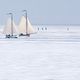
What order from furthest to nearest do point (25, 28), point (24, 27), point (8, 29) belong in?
point (24, 27) → point (25, 28) → point (8, 29)

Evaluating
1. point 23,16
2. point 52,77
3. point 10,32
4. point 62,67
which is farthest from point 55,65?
point 23,16

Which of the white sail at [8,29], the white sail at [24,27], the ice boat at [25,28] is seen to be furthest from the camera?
the white sail at [24,27]

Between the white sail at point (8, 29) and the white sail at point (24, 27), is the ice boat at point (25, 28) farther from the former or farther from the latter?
the white sail at point (8, 29)

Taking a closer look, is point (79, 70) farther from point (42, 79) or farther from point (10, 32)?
point (10, 32)

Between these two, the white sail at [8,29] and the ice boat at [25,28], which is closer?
the white sail at [8,29]

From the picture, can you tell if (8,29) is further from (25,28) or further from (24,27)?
(24,27)

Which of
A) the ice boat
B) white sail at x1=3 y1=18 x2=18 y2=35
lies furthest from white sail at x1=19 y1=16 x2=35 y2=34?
white sail at x1=3 y1=18 x2=18 y2=35

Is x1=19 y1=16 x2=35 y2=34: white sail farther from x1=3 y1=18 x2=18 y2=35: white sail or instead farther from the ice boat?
x1=3 y1=18 x2=18 y2=35: white sail

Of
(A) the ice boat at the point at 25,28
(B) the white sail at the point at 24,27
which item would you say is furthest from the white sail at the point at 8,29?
(B) the white sail at the point at 24,27

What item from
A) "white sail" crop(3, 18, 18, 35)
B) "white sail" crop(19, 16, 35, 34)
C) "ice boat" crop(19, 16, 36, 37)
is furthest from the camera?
"white sail" crop(19, 16, 35, 34)

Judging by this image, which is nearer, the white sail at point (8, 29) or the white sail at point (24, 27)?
the white sail at point (8, 29)

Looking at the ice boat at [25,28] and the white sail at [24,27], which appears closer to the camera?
the ice boat at [25,28]

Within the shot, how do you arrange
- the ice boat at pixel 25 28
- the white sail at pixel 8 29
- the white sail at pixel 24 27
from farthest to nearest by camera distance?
the white sail at pixel 24 27 < the ice boat at pixel 25 28 < the white sail at pixel 8 29

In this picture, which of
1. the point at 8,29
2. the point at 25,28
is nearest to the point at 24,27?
the point at 25,28
